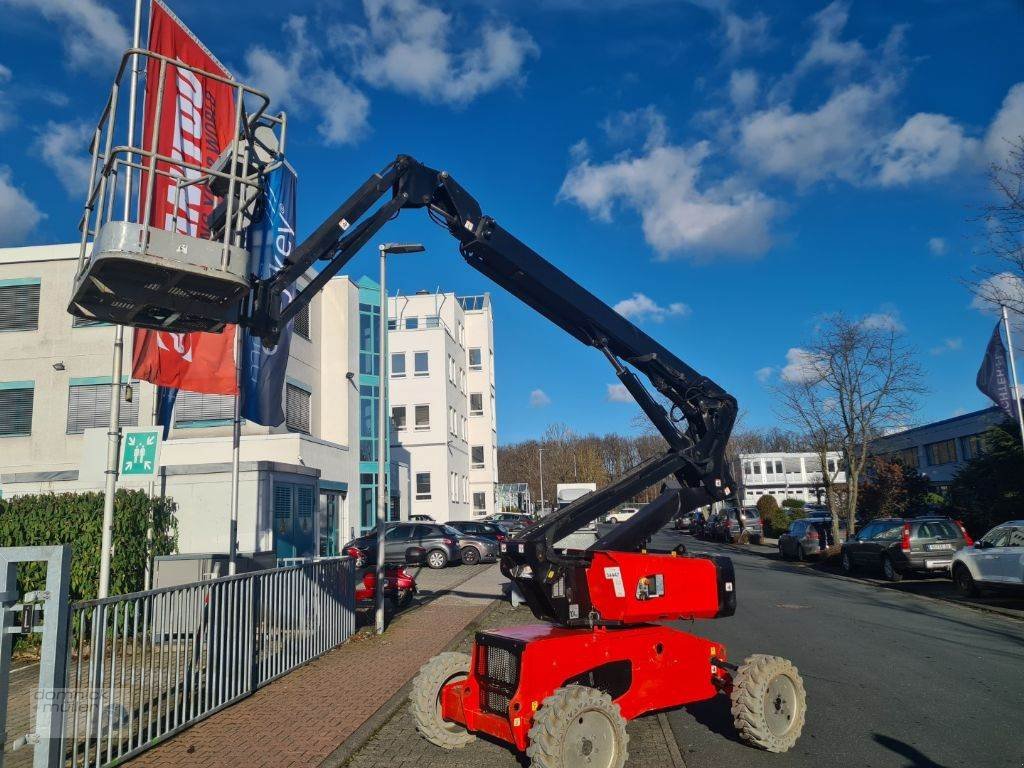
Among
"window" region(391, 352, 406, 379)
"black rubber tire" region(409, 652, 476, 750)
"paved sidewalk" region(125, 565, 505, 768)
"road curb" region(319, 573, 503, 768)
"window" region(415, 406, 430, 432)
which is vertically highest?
"window" region(391, 352, 406, 379)

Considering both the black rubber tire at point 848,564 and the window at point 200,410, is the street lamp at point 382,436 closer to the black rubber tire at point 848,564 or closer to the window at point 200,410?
the window at point 200,410

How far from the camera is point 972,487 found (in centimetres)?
2436

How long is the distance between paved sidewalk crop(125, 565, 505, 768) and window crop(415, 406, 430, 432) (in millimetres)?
31171

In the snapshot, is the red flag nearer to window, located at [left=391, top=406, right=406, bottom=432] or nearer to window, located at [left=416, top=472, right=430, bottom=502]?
window, located at [left=416, top=472, right=430, bottom=502]

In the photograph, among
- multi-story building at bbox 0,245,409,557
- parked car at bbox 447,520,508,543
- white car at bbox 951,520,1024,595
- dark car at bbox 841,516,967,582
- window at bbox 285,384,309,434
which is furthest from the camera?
parked car at bbox 447,520,508,543

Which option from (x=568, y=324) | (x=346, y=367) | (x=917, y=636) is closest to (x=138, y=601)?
(x=568, y=324)

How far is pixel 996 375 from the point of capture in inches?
760

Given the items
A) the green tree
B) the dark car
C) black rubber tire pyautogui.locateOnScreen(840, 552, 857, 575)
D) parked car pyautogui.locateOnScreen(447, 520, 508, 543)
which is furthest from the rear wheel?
the green tree

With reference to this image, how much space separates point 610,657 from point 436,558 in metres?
19.2

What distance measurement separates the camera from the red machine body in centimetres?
542

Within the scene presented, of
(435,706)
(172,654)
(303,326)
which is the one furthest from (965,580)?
(303,326)

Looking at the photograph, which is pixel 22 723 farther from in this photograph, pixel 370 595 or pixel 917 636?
pixel 917 636

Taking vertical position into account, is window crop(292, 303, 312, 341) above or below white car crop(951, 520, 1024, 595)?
above

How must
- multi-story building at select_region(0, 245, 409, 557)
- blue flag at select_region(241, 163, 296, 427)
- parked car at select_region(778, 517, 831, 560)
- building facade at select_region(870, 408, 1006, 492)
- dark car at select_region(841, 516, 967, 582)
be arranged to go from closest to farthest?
blue flag at select_region(241, 163, 296, 427) < multi-story building at select_region(0, 245, 409, 557) < dark car at select_region(841, 516, 967, 582) < parked car at select_region(778, 517, 831, 560) < building facade at select_region(870, 408, 1006, 492)
